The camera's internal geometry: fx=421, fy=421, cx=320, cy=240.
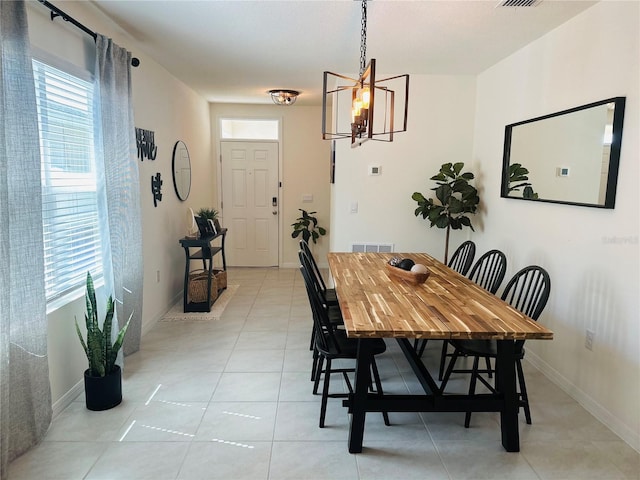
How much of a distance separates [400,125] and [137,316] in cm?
313

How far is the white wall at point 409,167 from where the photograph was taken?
437 cm

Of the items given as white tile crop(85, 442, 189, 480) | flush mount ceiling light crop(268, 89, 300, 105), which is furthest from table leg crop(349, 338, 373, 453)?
flush mount ceiling light crop(268, 89, 300, 105)

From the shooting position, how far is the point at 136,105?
Result: 3.57 meters

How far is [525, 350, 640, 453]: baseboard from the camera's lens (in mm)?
2268

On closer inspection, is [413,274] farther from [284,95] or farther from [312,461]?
[284,95]

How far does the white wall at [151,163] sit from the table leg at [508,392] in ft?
8.20

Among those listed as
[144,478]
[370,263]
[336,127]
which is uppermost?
[336,127]

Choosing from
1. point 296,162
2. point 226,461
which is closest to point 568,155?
point 226,461

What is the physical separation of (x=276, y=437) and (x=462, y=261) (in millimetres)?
2109

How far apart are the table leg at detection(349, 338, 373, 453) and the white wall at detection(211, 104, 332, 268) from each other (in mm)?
4433

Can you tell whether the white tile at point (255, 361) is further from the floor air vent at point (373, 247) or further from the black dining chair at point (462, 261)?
the floor air vent at point (373, 247)

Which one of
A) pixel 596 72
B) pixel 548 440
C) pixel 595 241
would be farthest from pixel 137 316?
pixel 596 72

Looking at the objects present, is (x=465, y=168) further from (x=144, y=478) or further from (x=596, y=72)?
(x=144, y=478)

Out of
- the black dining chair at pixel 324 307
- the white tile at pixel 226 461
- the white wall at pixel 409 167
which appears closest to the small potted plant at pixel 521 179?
the white wall at pixel 409 167
